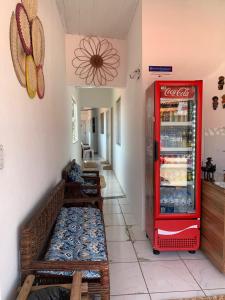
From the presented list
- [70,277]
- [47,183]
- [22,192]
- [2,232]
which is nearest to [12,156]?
[22,192]

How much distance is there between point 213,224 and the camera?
2463 mm

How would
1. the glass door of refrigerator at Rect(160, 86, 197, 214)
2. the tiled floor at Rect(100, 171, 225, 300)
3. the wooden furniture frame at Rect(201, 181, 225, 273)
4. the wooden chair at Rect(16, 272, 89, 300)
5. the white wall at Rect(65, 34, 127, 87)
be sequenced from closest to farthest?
the wooden chair at Rect(16, 272, 89, 300) → the tiled floor at Rect(100, 171, 225, 300) → the wooden furniture frame at Rect(201, 181, 225, 273) → the glass door of refrigerator at Rect(160, 86, 197, 214) → the white wall at Rect(65, 34, 127, 87)

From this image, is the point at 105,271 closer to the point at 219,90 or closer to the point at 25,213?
the point at 25,213

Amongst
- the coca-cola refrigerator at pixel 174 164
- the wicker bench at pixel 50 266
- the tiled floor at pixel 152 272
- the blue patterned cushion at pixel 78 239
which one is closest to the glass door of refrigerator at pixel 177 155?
the coca-cola refrigerator at pixel 174 164

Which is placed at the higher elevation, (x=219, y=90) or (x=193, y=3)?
(x=193, y=3)

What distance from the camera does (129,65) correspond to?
4035 millimetres

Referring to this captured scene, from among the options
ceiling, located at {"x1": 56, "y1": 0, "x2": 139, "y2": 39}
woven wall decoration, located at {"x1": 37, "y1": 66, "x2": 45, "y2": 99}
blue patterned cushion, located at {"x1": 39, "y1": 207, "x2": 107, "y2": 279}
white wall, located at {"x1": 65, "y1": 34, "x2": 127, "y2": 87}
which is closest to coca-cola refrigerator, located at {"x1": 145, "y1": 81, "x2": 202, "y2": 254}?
blue patterned cushion, located at {"x1": 39, "y1": 207, "x2": 107, "y2": 279}

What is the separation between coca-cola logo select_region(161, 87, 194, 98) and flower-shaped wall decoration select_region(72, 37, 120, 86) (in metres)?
1.92

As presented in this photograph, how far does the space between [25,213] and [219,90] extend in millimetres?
2733

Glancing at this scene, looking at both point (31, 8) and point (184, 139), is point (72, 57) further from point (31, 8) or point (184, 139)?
point (184, 139)

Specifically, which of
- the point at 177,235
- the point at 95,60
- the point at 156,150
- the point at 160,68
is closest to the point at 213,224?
the point at 177,235

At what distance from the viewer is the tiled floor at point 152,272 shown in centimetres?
209

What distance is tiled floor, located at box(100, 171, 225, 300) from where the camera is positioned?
A: 82.1 inches

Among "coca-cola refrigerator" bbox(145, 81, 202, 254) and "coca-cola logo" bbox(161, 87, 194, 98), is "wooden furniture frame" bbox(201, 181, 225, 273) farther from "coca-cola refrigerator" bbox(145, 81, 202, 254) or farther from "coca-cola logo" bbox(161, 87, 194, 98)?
"coca-cola logo" bbox(161, 87, 194, 98)
